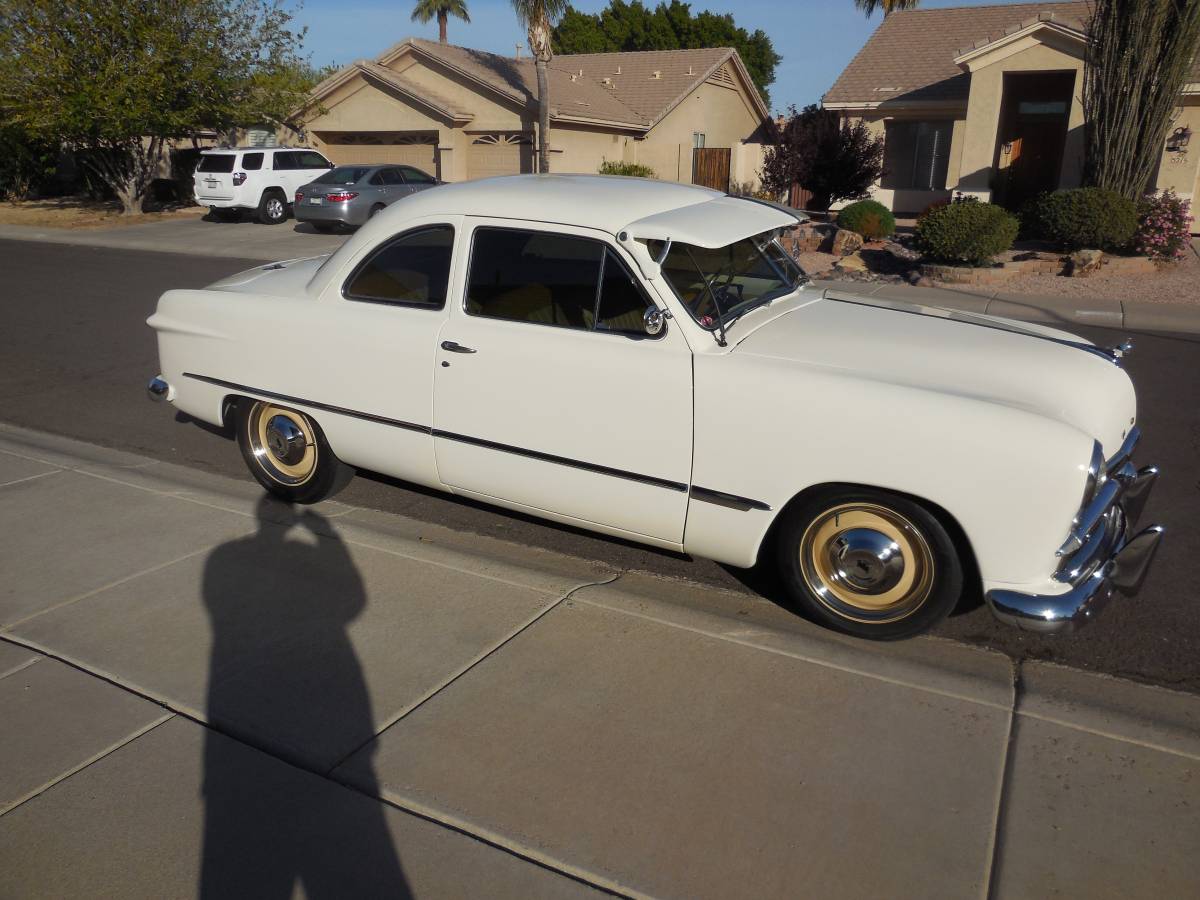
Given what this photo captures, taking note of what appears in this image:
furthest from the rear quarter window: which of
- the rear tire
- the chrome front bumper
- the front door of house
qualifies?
the chrome front bumper

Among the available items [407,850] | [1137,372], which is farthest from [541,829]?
[1137,372]

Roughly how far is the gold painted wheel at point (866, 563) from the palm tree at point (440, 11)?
50699 millimetres

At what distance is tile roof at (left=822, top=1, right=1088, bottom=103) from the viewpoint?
76.6 ft

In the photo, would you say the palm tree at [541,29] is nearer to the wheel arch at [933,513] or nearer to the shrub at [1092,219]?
the shrub at [1092,219]

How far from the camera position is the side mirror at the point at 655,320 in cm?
402

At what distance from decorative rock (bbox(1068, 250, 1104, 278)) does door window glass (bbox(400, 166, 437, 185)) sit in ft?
48.3

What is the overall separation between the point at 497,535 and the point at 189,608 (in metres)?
1.57

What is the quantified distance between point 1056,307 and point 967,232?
2309 mm

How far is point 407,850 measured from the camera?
9.85 ft

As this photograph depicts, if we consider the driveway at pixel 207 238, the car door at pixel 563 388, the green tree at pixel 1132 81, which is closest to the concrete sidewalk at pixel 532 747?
the car door at pixel 563 388

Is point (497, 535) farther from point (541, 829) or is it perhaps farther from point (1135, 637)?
point (1135, 637)

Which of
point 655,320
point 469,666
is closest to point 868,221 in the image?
point 655,320

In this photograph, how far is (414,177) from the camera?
23797 mm

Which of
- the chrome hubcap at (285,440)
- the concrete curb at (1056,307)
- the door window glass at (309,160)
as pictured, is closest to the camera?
the chrome hubcap at (285,440)
